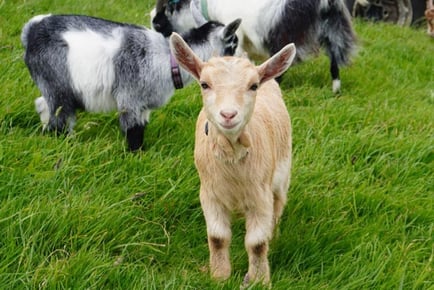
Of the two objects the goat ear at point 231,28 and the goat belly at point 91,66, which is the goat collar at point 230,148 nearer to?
the goat ear at point 231,28

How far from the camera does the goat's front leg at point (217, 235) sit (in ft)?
7.92

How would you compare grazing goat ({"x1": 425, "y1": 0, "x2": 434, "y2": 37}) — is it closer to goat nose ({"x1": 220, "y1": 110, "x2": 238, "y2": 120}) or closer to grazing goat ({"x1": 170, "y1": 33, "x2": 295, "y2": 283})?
grazing goat ({"x1": 170, "y1": 33, "x2": 295, "y2": 283})

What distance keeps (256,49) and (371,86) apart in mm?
1030

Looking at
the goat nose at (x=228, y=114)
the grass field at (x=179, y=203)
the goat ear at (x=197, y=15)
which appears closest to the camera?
the goat nose at (x=228, y=114)

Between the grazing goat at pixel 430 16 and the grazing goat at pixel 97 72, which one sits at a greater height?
the grazing goat at pixel 97 72

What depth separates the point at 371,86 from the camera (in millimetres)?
5176

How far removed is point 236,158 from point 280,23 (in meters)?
2.77

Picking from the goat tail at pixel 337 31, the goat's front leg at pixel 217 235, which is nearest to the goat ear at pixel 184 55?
the goat's front leg at pixel 217 235

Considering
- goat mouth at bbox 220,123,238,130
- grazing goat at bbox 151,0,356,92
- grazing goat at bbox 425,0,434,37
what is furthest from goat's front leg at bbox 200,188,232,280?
grazing goat at bbox 425,0,434,37

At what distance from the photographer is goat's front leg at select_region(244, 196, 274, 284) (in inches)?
93.6

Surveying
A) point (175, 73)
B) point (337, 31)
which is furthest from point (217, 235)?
point (337, 31)

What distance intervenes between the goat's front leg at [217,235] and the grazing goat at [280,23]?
2.45 metres

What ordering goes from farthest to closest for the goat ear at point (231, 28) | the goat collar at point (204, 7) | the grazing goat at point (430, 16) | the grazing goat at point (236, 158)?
the grazing goat at point (430, 16) < the goat collar at point (204, 7) < the goat ear at point (231, 28) < the grazing goat at point (236, 158)

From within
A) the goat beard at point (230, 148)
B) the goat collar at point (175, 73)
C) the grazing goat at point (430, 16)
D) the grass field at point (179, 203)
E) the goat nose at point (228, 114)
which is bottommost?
the grazing goat at point (430, 16)
